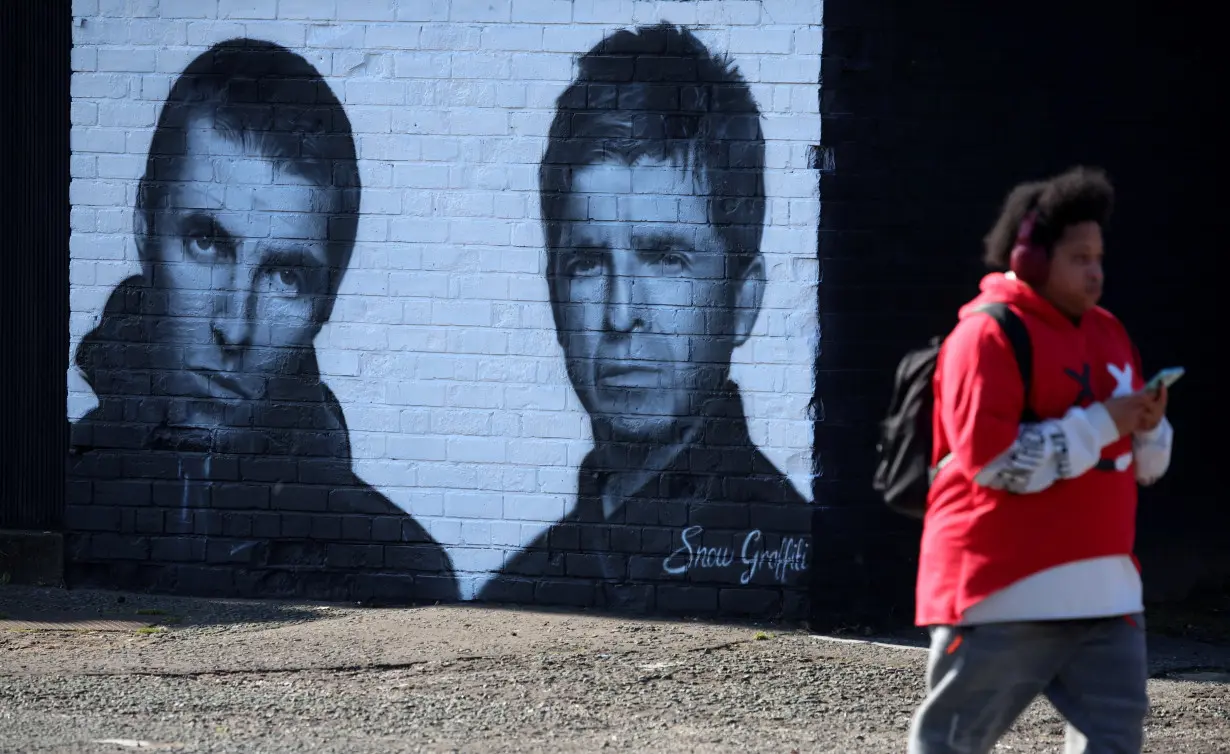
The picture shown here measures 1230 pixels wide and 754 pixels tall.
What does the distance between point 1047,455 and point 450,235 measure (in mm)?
4171

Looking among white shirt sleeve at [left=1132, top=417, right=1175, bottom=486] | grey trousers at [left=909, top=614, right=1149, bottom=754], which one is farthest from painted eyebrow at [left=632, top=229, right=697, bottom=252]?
grey trousers at [left=909, top=614, right=1149, bottom=754]

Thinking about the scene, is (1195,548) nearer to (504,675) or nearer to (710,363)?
(710,363)

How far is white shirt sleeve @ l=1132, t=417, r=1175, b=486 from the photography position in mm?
3496

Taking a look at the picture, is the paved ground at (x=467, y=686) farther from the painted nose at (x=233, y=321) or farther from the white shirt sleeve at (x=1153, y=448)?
the white shirt sleeve at (x=1153, y=448)

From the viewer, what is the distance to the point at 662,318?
6770mm

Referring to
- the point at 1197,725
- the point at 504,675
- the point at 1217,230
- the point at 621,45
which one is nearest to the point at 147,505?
the point at 504,675

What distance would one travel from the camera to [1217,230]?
22.9ft

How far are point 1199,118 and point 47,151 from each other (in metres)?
5.69

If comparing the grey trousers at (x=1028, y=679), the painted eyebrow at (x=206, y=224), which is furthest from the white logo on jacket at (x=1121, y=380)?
the painted eyebrow at (x=206, y=224)

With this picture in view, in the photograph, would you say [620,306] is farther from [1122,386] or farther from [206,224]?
[1122,386]

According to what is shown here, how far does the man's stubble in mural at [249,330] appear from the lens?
7031mm

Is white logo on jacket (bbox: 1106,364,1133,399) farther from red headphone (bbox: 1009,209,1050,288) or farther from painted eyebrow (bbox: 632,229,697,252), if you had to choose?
painted eyebrow (bbox: 632,229,697,252)

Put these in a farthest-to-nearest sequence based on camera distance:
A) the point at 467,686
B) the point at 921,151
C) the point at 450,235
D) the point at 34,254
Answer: the point at 34,254, the point at 450,235, the point at 921,151, the point at 467,686

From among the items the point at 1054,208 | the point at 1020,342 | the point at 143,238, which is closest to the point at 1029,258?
the point at 1054,208
